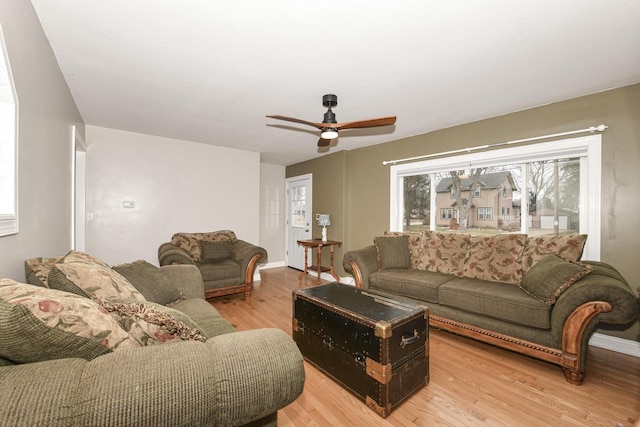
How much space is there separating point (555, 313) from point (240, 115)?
3.51m

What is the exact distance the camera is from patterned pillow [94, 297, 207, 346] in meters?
1.01

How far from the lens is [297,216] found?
630cm

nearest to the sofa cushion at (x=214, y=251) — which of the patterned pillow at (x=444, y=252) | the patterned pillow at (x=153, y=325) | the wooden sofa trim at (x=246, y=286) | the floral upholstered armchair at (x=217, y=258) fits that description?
the floral upholstered armchair at (x=217, y=258)

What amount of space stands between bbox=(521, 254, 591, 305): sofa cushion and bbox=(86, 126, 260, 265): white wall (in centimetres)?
413

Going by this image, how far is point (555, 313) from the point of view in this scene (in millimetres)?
2143

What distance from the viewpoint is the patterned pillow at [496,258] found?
281cm

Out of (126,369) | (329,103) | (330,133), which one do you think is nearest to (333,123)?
(330,133)

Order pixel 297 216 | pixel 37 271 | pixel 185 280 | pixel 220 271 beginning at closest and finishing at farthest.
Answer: pixel 37 271 < pixel 185 280 < pixel 220 271 < pixel 297 216

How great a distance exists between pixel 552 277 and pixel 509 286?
461mm

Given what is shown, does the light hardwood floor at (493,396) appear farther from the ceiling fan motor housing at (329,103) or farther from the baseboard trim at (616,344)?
the ceiling fan motor housing at (329,103)

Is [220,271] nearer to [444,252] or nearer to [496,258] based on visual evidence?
[444,252]

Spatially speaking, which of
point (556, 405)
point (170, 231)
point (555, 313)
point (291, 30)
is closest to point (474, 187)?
point (555, 313)

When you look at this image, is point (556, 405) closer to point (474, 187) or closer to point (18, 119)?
point (474, 187)

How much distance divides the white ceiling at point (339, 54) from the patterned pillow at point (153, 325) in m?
1.60
